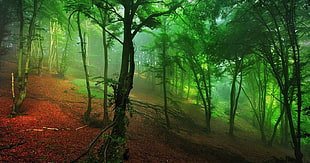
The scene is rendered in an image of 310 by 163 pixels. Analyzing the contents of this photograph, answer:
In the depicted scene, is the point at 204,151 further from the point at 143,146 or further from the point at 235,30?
the point at 235,30

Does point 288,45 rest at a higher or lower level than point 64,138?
higher

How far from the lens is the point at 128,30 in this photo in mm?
3330

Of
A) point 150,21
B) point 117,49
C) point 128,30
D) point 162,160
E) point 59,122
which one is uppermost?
point 117,49

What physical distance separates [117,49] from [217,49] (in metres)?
31.8

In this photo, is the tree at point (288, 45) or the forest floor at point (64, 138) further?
the tree at point (288, 45)

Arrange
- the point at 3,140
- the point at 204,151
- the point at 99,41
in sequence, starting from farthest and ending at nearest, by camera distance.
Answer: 1. the point at 99,41
2. the point at 204,151
3. the point at 3,140

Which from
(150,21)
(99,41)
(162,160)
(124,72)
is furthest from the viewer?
(99,41)

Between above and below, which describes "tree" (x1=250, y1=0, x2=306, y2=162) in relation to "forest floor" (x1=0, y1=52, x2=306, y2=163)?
above

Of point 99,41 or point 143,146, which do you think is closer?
point 143,146

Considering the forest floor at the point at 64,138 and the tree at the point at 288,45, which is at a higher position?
the tree at the point at 288,45

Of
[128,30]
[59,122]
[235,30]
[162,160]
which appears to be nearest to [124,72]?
[128,30]

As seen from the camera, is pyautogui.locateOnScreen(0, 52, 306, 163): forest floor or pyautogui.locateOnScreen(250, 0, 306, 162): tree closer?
pyautogui.locateOnScreen(0, 52, 306, 163): forest floor

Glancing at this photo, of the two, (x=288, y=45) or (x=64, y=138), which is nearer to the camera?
Answer: (x=64, y=138)

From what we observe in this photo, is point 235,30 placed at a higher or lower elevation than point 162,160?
higher
